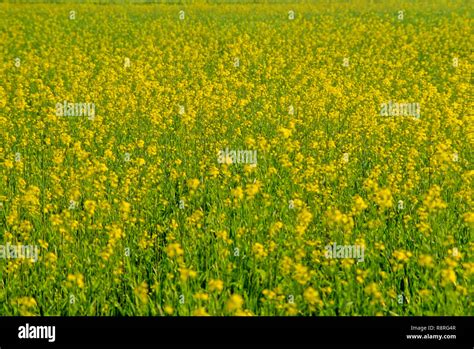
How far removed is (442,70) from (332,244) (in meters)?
10.4

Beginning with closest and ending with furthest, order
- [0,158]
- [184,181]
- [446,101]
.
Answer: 1. [184,181]
2. [0,158]
3. [446,101]

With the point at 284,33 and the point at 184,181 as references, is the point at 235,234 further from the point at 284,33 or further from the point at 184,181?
the point at 284,33

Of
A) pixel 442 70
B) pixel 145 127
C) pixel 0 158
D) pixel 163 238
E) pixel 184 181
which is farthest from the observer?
pixel 442 70

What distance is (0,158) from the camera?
378 inches

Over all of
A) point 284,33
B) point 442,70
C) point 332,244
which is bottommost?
point 332,244

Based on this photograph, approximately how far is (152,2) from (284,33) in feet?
37.7

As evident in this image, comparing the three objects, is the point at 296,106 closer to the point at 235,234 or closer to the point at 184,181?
the point at 184,181

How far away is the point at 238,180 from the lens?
7516 millimetres

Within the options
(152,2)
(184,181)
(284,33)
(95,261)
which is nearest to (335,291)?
(95,261)

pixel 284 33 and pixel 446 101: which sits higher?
pixel 284 33

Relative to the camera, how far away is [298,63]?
16.5 m

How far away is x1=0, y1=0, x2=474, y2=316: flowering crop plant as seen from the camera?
18.0ft

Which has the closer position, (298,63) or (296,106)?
(296,106)

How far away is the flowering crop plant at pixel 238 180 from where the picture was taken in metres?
5.50
